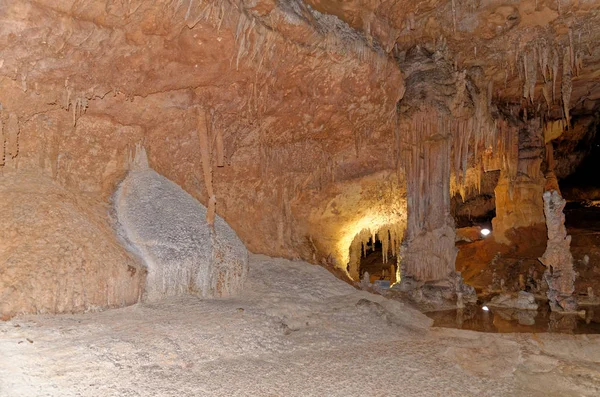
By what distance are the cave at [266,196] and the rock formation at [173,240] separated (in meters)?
0.04

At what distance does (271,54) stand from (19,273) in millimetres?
5872

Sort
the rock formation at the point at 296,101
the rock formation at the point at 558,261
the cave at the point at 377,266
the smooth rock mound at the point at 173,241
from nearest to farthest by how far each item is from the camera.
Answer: the rock formation at the point at 296,101 < the smooth rock mound at the point at 173,241 < the rock formation at the point at 558,261 < the cave at the point at 377,266

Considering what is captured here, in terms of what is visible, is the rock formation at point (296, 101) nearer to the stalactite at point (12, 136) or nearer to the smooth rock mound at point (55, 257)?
the stalactite at point (12, 136)

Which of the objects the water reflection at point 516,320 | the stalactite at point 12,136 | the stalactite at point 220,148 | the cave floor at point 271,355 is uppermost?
the stalactite at point 220,148

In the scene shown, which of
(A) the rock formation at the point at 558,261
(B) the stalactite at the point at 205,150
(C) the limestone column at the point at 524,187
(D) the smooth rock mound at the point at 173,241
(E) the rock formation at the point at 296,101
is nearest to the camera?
(E) the rock formation at the point at 296,101

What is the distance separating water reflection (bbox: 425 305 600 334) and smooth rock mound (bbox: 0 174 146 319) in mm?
6710

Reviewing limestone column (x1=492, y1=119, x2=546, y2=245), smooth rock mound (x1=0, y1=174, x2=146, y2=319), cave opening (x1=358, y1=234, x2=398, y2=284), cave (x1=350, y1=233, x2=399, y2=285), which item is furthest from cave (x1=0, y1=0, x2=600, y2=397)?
cave opening (x1=358, y1=234, x2=398, y2=284)

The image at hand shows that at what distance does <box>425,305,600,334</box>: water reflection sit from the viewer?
974cm

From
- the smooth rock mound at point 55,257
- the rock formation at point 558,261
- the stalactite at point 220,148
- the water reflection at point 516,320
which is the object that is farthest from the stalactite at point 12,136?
the rock formation at point 558,261

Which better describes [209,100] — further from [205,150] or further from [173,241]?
[173,241]

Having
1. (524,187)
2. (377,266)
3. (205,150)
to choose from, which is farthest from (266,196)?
(377,266)

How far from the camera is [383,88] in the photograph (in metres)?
11.9

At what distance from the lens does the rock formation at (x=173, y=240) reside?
8.32 metres

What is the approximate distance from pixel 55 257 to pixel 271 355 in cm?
361
